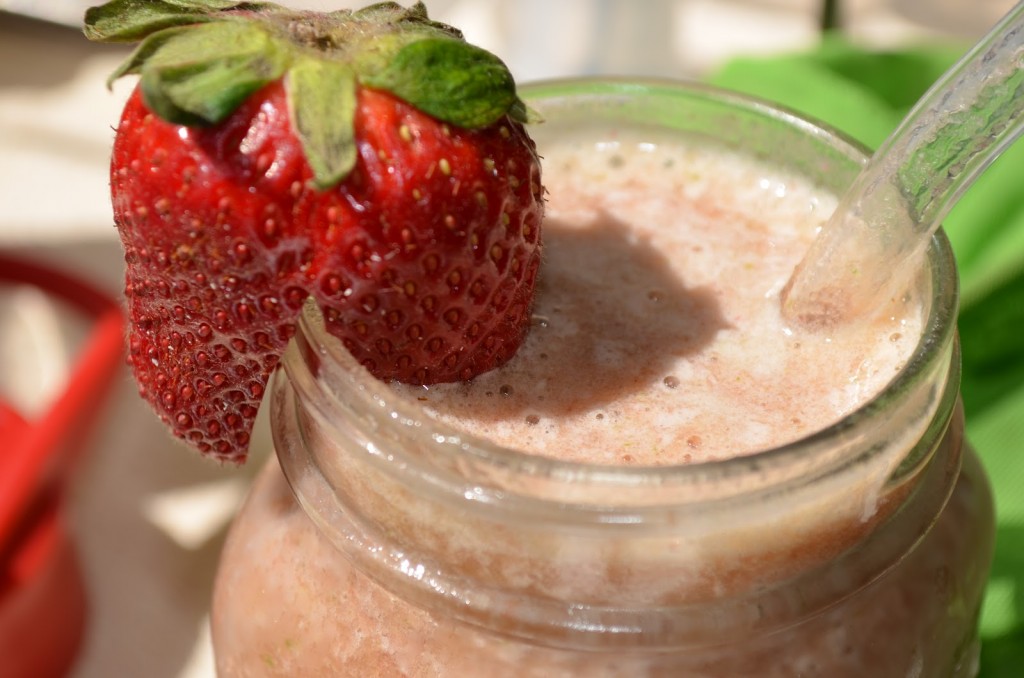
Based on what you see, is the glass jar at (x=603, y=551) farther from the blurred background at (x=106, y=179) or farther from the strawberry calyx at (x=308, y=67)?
the blurred background at (x=106, y=179)

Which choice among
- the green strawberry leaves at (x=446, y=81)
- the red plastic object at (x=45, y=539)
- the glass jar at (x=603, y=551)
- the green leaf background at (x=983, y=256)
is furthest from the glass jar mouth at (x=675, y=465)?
the red plastic object at (x=45, y=539)

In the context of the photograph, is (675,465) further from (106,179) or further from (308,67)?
(106,179)

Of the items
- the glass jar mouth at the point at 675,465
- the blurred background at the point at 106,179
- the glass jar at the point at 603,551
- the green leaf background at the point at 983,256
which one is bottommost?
the blurred background at the point at 106,179

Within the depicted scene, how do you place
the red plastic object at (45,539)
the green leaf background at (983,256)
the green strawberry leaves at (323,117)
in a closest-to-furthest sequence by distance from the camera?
1. the green strawberry leaves at (323,117)
2. the green leaf background at (983,256)
3. the red plastic object at (45,539)

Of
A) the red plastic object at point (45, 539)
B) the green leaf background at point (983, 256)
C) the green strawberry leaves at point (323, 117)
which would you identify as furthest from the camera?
the red plastic object at point (45, 539)

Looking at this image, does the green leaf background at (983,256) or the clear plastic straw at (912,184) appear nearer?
the clear plastic straw at (912,184)

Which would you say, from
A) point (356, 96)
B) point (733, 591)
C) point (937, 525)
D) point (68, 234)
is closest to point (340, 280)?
point (356, 96)

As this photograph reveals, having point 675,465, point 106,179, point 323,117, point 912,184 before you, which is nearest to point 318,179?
point 323,117
